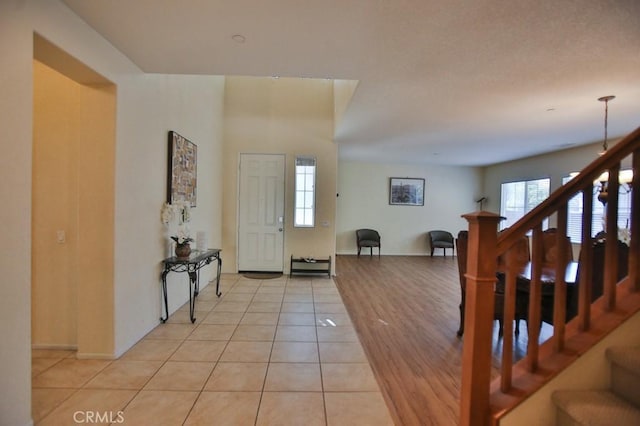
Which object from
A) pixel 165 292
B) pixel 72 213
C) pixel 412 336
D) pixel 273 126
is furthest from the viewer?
pixel 273 126

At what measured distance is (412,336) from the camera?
3178 millimetres

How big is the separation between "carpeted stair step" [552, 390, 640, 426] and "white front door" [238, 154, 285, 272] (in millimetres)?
4808

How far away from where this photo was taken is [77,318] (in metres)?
2.67

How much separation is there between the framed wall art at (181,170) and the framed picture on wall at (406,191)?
5802mm

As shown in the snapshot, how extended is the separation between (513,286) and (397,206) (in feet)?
23.9

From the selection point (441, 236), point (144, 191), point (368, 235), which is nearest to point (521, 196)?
point (441, 236)

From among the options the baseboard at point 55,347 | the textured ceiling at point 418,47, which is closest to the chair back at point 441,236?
the textured ceiling at point 418,47

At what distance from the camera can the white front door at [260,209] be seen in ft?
19.0

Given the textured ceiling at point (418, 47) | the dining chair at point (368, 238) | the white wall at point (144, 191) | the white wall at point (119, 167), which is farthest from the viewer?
the dining chair at point (368, 238)

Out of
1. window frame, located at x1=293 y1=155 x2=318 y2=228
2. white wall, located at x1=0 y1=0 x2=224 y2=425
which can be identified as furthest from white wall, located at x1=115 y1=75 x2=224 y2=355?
window frame, located at x1=293 y1=155 x2=318 y2=228

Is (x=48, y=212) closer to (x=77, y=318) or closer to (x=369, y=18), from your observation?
(x=77, y=318)

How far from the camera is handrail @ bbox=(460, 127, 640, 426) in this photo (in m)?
1.44

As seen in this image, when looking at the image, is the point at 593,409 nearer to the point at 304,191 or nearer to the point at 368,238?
the point at 304,191

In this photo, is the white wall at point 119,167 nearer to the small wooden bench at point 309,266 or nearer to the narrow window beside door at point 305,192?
the narrow window beside door at point 305,192
